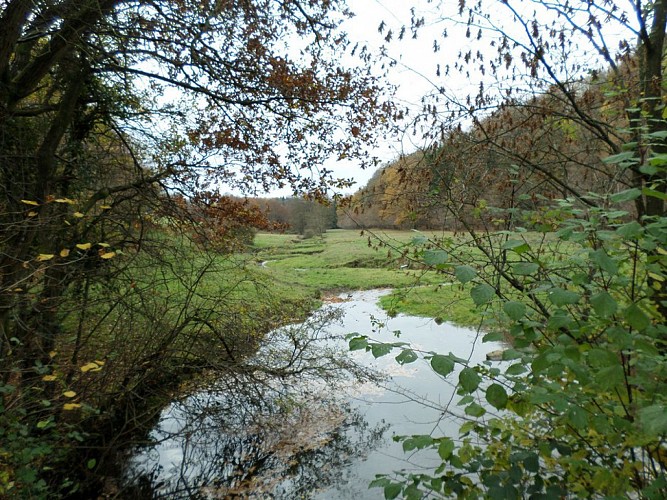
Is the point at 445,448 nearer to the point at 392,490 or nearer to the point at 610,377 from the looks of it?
Result: the point at 392,490

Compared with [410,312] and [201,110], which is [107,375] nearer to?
[201,110]

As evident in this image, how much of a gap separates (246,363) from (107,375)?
2.15 metres

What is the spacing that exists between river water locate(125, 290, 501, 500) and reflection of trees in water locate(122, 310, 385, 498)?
2cm

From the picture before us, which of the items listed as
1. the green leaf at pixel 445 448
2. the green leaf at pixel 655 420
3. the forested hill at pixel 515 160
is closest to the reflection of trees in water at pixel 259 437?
the green leaf at pixel 445 448

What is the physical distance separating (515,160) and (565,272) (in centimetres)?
115

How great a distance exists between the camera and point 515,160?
3.90 metres

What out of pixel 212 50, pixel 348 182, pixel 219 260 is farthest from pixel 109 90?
pixel 348 182

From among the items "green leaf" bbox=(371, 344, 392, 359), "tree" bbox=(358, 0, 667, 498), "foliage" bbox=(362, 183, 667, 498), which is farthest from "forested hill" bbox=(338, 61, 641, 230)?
"green leaf" bbox=(371, 344, 392, 359)

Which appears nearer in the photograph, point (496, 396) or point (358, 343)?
point (496, 396)

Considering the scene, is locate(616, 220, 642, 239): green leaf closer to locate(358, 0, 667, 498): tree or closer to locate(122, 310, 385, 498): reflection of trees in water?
locate(358, 0, 667, 498): tree

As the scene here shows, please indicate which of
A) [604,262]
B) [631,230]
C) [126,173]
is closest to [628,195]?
[631,230]

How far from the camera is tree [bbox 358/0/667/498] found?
6.70ft

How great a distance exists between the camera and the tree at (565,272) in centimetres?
204

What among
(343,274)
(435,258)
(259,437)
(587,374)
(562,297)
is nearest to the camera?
(562,297)
